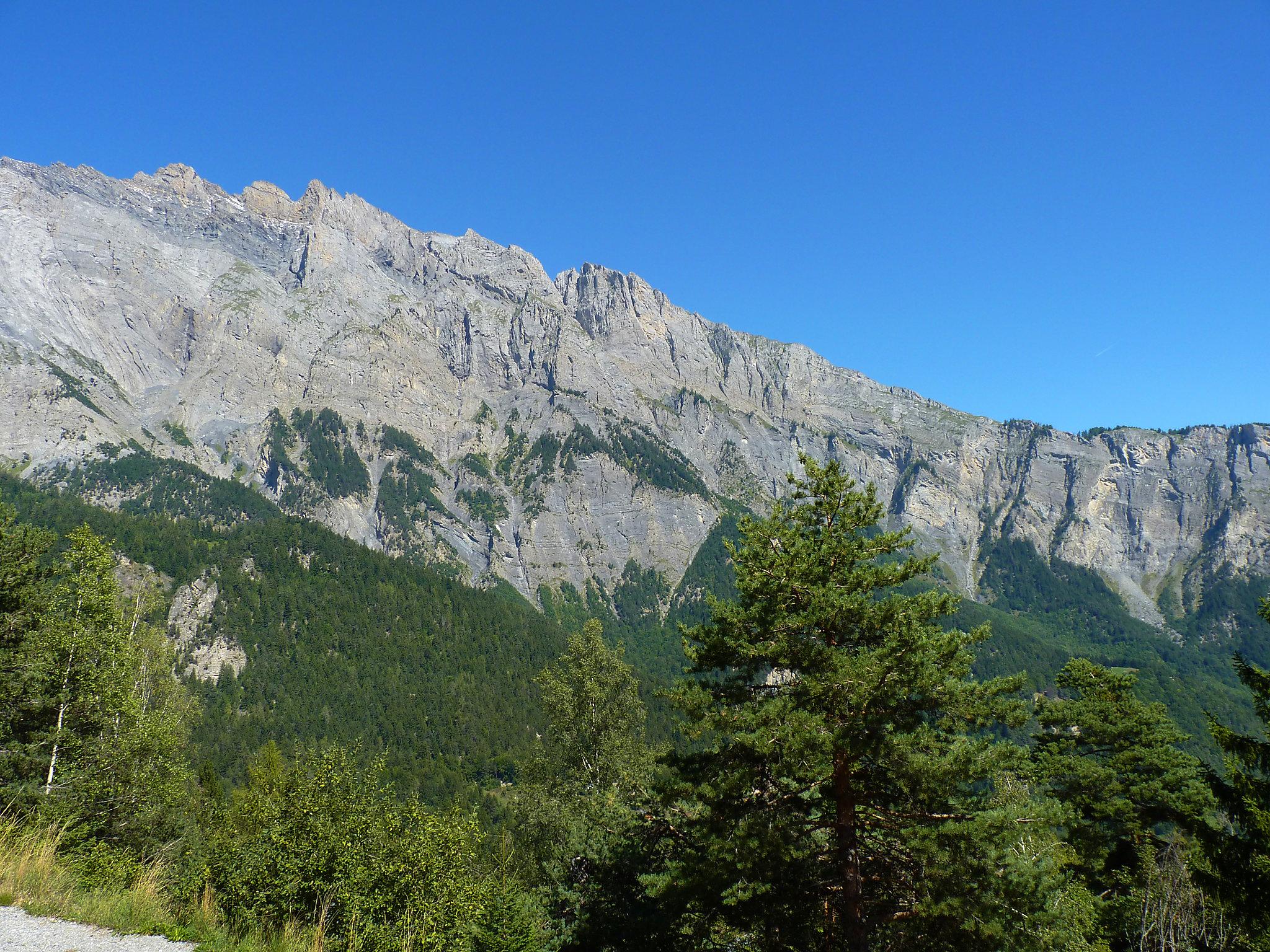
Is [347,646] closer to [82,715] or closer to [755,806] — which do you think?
[82,715]

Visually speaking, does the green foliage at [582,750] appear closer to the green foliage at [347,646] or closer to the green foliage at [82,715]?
the green foliage at [82,715]

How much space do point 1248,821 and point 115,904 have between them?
63.2 ft

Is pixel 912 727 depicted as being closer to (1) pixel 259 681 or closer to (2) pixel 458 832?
(2) pixel 458 832

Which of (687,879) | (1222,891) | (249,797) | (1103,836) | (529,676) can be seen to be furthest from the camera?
(529,676)

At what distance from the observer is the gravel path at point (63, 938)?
8.84 m

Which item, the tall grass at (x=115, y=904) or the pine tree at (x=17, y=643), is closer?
the tall grass at (x=115, y=904)

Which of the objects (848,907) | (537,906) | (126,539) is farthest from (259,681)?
(848,907)

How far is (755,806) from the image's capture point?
49.8 feet

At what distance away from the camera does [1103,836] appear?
92.8 feet

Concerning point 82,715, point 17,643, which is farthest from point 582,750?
point 17,643

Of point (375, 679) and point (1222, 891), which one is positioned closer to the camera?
point (1222, 891)

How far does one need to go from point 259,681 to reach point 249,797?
114m

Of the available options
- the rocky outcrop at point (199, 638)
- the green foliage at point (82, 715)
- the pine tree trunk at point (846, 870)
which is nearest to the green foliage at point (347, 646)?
the rocky outcrop at point (199, 638)

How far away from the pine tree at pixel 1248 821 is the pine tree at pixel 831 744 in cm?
359
